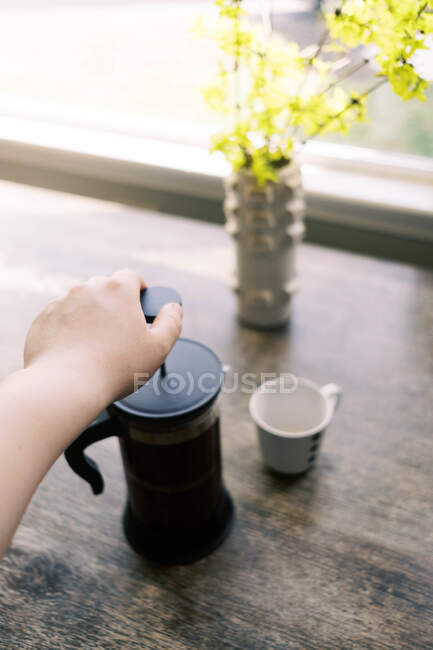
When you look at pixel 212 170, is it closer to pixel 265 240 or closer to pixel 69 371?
pixel 265 240

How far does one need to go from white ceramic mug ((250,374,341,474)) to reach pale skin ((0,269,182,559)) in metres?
0.24

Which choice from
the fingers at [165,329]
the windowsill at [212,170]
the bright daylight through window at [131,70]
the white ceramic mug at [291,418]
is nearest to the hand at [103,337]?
the fingers at [165,329]

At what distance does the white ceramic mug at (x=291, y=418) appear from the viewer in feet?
2.24

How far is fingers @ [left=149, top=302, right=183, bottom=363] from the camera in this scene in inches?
20.0

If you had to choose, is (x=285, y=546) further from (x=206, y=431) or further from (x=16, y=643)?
(x=16, y=643)

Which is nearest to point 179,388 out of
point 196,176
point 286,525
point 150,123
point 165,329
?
point 165,329

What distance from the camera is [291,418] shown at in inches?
30.2

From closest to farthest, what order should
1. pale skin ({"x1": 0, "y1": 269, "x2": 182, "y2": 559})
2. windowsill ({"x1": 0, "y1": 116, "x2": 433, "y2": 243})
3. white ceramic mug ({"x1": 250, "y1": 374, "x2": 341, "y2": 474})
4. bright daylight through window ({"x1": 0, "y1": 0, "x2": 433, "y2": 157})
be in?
pale skin ({"x1": 0, "y1": 269, "x2": 182, "y2": 559}) < white ceramic mug ({"x1": 250, "y1": 374, "x2": 341, "y2": 474}) < windowsill ({"x1": 0, "y1": 116, "x2": 433, "y2": 243}) < bright daylight through window ({"x1": 0, "y1": 0, "x2": 433, "y2": 157})

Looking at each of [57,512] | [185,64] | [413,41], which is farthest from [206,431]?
[185,64]

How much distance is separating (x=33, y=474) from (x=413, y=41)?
0.56 metres

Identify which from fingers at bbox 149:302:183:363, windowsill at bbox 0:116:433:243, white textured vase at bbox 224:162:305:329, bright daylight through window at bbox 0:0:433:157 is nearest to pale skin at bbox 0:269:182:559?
fingers at bbox 149:302:183:363

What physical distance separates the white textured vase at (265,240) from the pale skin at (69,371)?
38 centimetres

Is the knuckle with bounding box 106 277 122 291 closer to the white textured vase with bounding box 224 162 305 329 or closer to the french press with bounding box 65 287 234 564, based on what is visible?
the french press with bounding box 65 287 234 564

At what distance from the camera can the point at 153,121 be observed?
1.65 metres
